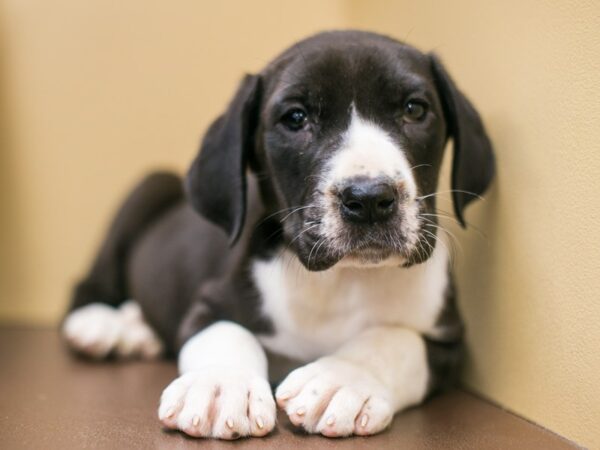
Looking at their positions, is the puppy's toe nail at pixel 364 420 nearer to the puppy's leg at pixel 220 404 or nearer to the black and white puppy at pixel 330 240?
the black and white puppy at pixel 330 240

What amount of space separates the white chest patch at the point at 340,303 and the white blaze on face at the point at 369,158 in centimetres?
41

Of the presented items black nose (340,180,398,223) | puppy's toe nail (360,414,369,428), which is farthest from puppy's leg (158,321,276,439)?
black nose (340,180,398,223)

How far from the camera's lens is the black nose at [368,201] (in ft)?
6.84

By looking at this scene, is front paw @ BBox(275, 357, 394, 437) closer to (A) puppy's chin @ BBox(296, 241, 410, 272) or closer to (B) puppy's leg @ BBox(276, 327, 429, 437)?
(B) puppy's leg @ BBox(276, 327, 429, 437)

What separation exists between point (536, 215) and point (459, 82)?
2.49ft

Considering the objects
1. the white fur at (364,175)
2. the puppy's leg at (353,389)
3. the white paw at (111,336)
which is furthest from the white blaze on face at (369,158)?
the white paw at (111,336)

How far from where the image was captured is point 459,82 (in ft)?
9.74

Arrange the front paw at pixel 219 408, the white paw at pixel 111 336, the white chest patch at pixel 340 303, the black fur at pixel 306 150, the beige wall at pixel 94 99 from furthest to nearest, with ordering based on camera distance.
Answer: the beige wall at pixel 94 99 → the white paw at pixel 111 336 → the white chest patch at pixel 340 303 → the black fur at pixel 306 150 → the front paw at pixel 219 408

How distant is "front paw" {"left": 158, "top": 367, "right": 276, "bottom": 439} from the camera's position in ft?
6.56

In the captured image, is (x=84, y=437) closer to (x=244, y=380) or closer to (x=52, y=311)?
(x=244, y=380)

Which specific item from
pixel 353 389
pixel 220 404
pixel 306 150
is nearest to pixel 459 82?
pixel 306 150

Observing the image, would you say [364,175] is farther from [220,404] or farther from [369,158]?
[220,404]

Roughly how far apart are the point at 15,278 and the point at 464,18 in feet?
10.3

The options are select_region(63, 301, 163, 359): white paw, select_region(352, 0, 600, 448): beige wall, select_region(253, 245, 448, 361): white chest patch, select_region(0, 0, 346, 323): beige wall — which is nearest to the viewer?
select_region(352, 0, 600, 448): beige wall
